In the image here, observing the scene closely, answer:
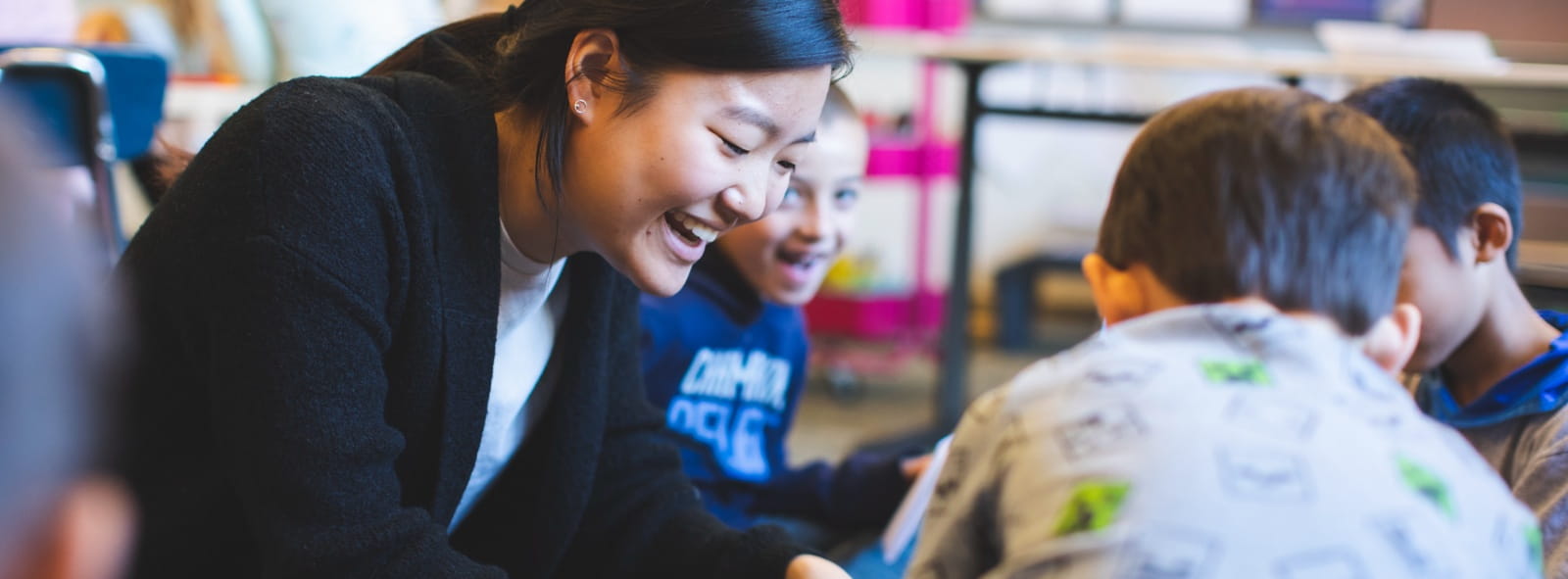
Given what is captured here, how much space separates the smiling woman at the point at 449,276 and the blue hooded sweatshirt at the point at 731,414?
35 cm

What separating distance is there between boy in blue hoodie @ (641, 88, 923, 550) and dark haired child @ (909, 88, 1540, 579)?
0.76 metres

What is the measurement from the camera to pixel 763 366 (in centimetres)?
162

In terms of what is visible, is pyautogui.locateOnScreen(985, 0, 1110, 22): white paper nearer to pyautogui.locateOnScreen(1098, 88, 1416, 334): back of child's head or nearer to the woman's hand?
the woman's hand

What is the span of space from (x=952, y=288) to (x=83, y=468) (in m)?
2.53

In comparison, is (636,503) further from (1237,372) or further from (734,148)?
(1237,372)

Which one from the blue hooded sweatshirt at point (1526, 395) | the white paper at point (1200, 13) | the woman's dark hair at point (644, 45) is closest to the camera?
the woman's dark hair at point (644, 45)

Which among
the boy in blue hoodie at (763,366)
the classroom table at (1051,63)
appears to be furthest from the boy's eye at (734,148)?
the classroom table at (1051,63)

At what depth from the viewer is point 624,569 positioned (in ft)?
3.84

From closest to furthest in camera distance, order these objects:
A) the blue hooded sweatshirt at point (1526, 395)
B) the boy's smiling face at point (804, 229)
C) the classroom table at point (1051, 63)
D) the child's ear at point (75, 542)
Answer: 1. the child's ear at point (75, 542)
2. the blue hooded sweatshirt at point (1526, 395)
3. the boy's smiling face at point (804, 229)
4. the classroom table at point (1051, 63)

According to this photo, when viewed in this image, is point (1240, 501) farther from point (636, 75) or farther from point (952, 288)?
point (952, 288)

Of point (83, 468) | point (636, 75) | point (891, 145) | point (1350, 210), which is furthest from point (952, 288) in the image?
point (83, 468)

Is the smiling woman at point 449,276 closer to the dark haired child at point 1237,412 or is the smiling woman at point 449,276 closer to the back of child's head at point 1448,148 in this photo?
the dark haired child at point 1237,412

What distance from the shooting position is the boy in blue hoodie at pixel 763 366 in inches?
59.9

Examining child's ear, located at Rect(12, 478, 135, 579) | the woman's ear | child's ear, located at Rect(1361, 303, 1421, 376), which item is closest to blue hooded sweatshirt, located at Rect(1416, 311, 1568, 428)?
child's ear, located at Rect(1361, 303, 1421, 376)
